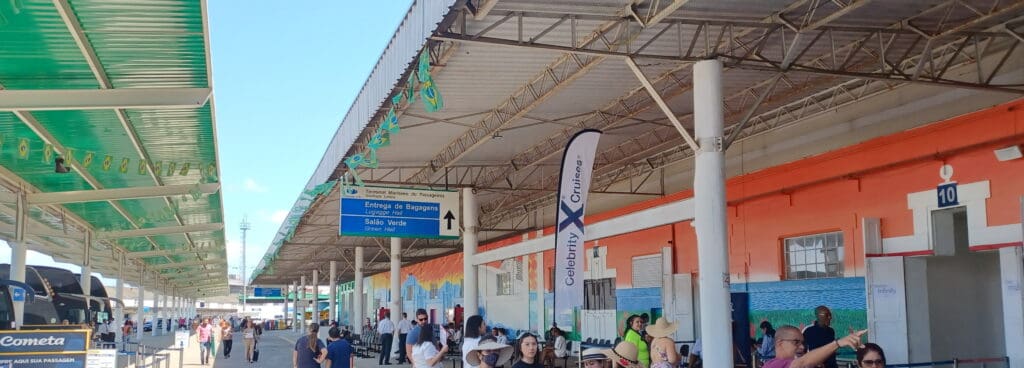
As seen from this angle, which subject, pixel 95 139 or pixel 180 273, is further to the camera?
pixel 180 273

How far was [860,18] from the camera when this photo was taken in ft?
38.9

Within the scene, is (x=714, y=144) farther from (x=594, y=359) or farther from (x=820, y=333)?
(x=594, y=359)

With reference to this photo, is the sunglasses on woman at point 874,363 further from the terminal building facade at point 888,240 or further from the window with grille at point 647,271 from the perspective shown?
the window with grille at point 647,271

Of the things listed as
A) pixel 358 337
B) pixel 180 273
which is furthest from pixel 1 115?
pixel 180 273

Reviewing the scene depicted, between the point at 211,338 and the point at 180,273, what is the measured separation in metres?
25.9

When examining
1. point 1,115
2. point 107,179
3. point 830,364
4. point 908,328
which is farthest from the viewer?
point 107,179

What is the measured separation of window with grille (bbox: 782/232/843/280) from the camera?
1598cm

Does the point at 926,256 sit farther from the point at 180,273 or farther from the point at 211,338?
the point at 180,273

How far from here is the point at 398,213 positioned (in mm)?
20531

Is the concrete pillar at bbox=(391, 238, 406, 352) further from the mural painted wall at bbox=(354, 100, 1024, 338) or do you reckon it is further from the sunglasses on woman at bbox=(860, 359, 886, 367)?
the sunglasses on woman at bbox=(860, 359, 886, 367)

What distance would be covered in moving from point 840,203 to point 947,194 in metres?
2.34

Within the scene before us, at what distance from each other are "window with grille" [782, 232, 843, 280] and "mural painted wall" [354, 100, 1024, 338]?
14 cm

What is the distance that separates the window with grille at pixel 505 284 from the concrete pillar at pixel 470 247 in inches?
308

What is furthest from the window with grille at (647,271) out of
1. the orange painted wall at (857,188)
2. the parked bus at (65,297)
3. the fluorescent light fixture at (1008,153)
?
the parked bus at (65,297)
